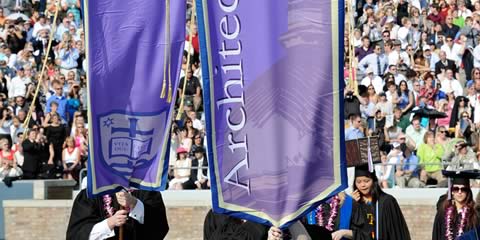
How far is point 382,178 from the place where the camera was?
2289cm

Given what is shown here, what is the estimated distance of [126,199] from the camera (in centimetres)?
1332

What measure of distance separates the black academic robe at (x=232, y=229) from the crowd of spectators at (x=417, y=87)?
7299 mm

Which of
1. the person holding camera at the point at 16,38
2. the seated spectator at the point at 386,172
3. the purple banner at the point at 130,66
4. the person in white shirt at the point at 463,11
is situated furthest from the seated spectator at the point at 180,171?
the purple banner at the point at 130,66

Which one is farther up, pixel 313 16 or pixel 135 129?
pixel 313 16

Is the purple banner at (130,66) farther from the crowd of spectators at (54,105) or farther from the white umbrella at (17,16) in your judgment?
the white umbrella at (17,16)

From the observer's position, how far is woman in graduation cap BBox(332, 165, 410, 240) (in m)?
14.6

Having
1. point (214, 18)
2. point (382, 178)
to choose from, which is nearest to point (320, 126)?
point (214, 18)

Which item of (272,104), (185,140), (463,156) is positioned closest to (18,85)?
(185,140)

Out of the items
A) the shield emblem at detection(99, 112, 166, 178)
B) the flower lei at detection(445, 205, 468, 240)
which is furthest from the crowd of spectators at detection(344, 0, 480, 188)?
the shield emblem at detection(99, 112, 166, 178)

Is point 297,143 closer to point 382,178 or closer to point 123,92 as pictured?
point 123,92

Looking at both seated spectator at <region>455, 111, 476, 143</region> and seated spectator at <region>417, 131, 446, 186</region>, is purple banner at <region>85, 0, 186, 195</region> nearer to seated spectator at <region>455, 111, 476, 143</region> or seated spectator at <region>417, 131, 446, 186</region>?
seated spectator at <region>417, 131, 446, 186</region>

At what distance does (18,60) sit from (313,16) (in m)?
21.1

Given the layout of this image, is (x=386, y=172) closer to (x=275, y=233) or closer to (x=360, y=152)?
(x=360, y=152)

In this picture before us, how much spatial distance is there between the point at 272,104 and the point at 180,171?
13880mm
